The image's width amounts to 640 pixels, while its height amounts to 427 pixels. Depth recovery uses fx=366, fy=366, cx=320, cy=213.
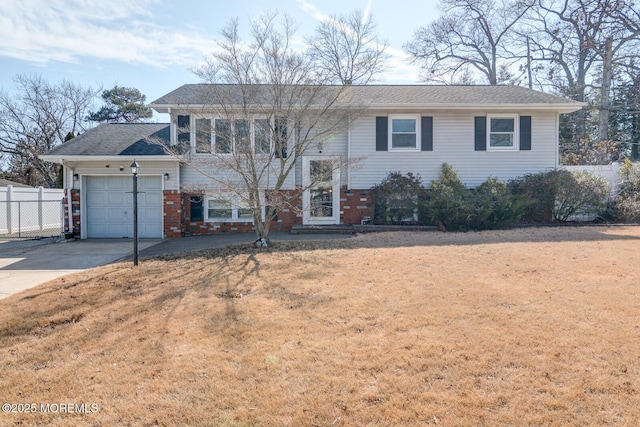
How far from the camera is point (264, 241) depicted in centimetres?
923

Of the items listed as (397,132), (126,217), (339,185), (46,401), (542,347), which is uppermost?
(397,132)

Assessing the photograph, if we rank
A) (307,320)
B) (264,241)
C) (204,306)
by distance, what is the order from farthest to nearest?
(264,241) → (204,306) → (307,320)

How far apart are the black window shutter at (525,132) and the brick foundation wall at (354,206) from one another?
595cm

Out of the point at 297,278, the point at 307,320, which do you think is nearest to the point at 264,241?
the point at 297,278

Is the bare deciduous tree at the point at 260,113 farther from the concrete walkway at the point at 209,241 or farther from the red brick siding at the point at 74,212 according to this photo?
the red brick siding at the point at 74,212

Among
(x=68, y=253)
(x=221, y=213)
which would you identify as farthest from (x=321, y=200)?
(x=68, y=253)

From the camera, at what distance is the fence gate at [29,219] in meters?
15.1

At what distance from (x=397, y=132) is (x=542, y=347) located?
10.7 metres

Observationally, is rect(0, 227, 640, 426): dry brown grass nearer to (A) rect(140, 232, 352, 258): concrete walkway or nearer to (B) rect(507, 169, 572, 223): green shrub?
(A) rect(140, 232, 352, 258): concrete walkway

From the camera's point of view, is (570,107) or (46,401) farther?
(570,107)

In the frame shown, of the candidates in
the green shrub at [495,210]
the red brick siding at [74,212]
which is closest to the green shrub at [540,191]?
the green shrub at [495,210]

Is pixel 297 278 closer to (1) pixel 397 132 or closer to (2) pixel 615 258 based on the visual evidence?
(2) pixel 615 258

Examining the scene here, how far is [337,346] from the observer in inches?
141

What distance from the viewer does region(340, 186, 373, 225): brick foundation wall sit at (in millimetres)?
12992
